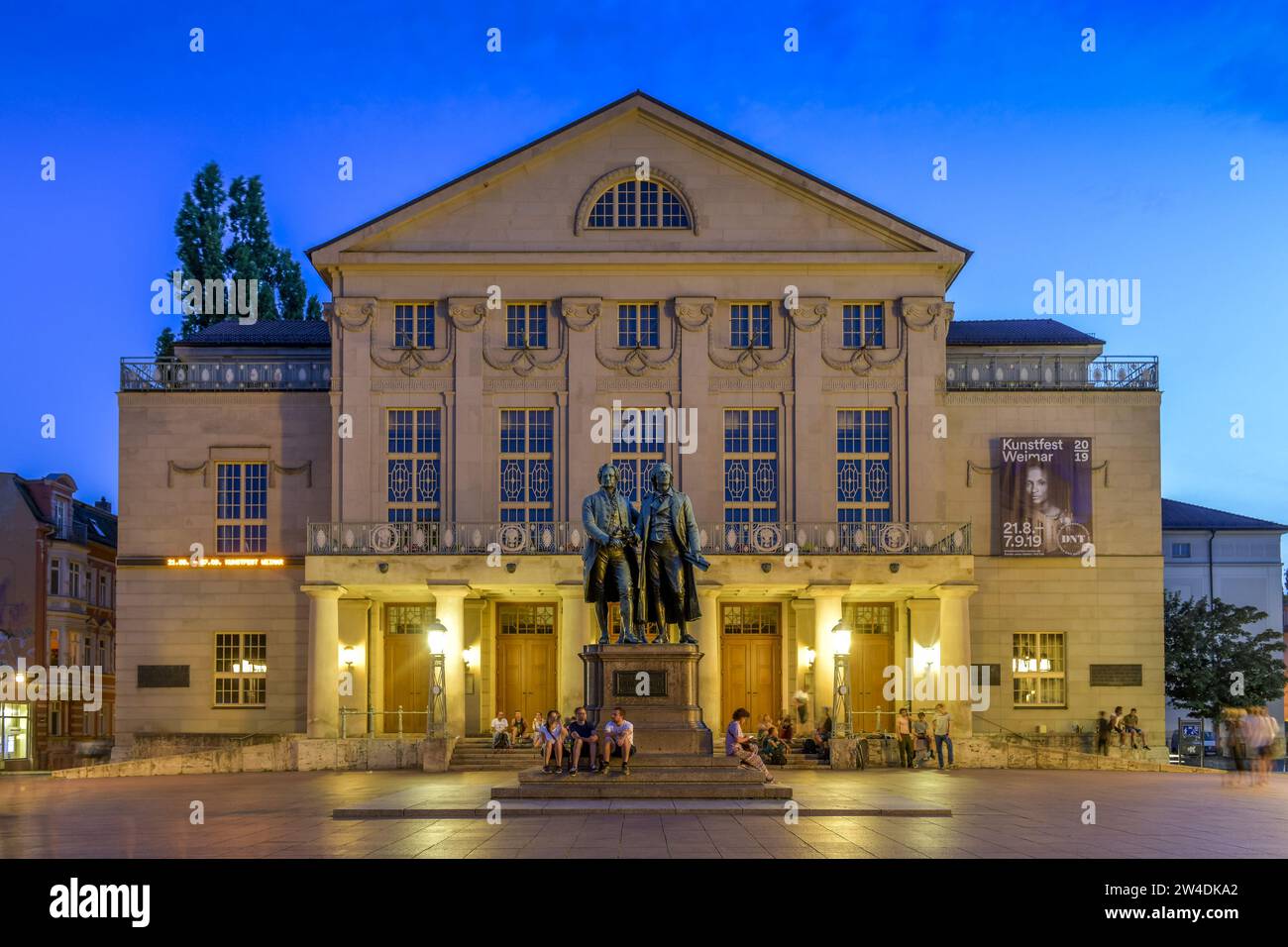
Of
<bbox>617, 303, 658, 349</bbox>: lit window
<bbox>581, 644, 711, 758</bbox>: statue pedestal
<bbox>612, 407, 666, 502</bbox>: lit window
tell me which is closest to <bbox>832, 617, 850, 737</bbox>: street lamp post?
<bbox>612, 407, 666, 502</bbox>: lit window

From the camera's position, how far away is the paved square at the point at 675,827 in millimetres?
17969

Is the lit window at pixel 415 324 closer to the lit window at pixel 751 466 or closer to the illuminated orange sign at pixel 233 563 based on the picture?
the illuminated orange sign at pixel 233 563

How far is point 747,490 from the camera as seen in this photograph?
46.4 m

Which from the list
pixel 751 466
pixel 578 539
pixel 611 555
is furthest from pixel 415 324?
pixel 611 555

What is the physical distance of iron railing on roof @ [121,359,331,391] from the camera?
48.8m

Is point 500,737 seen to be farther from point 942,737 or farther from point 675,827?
point 675,827

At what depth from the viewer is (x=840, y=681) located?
41.5 m

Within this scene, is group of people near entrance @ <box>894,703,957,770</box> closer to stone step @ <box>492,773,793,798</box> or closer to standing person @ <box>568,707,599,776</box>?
standing person @ <box>568,707,599,776</box>

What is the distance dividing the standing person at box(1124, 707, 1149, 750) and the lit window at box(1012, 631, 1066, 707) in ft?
7.39

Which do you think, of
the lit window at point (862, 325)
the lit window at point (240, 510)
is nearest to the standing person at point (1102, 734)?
the lit window at point (862, 325)

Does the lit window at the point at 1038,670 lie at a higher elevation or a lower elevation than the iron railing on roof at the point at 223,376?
lower

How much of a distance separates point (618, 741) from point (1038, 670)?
2708cm

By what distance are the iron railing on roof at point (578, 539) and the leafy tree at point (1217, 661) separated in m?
18.1
